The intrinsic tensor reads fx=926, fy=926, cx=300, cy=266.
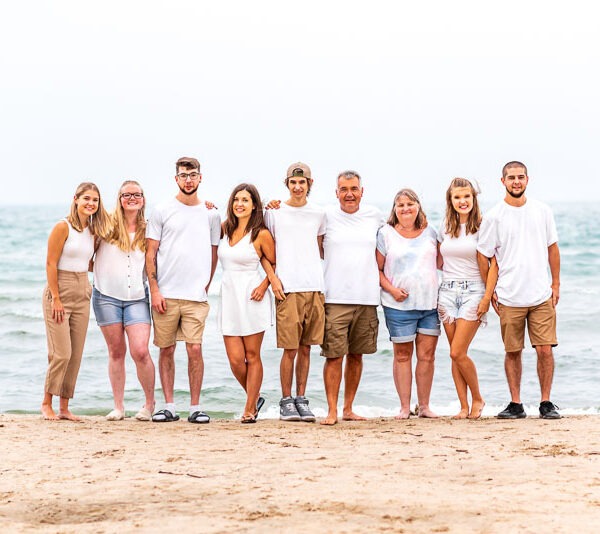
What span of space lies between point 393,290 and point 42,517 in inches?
128

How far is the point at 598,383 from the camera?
10.9 meters

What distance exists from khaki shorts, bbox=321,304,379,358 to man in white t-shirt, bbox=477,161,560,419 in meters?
0.97

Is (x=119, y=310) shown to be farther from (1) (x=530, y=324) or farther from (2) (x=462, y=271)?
(1) (x=530, y=324)

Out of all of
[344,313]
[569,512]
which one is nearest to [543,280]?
[344,313]

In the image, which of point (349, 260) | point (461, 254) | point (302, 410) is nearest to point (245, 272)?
point (349, 260)

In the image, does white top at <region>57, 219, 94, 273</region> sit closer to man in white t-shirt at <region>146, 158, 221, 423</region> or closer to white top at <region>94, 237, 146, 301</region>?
white top at <region>94, 237, 146, 301</region>

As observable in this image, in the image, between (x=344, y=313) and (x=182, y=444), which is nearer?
(x=182, y=444)

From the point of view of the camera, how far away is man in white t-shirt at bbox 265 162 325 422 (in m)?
6.72

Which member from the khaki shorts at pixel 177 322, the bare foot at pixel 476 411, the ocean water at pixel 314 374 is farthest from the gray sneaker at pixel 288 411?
the ocean water at pixel 314 374

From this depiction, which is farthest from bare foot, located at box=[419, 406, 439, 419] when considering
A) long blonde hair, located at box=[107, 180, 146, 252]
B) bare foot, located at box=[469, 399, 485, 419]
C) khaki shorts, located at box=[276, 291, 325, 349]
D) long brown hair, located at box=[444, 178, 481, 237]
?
long blonde hair, located at box=[107, 180, 146, 252]

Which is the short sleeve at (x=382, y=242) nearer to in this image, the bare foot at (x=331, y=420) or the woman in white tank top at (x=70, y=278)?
the bare foot at (x=331, y=420)

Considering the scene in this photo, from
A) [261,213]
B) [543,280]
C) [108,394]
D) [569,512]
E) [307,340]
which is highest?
[261,213]

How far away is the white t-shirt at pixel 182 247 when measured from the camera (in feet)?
22.4

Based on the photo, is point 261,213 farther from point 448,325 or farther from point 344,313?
point 448,325
